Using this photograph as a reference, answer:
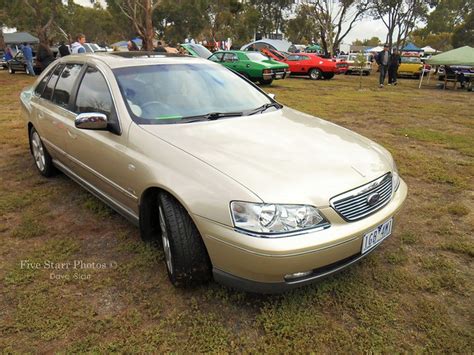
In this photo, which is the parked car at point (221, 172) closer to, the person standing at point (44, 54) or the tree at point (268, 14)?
the person standing at point (44, 54)

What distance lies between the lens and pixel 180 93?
3100mm

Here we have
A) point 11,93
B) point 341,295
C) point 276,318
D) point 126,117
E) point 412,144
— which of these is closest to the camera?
point 276,318

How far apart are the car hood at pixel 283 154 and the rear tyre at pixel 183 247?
0.37 metres

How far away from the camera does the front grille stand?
2135 millimetres

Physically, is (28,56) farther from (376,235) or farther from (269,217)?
(376,235)

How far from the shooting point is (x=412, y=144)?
6.13 metres

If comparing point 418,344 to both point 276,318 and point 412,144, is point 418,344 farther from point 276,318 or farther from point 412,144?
point 412,144

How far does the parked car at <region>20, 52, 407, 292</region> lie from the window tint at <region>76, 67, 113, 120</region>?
1cm

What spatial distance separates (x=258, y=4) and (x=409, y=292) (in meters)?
46.8

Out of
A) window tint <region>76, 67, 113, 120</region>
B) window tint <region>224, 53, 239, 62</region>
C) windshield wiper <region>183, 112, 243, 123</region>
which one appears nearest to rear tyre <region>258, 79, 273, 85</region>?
window tint <region>224, 53, 239, 62</region>

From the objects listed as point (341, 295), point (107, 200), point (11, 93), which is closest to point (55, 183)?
point (107, 200)

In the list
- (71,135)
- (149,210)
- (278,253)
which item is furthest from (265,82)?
(278,253)

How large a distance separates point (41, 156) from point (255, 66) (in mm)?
10872

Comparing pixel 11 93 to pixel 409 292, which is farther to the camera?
pixel 11 93
